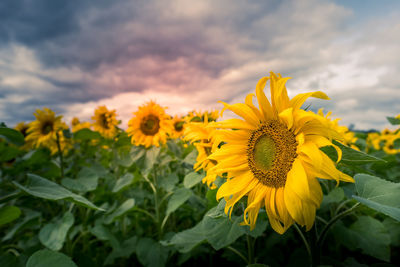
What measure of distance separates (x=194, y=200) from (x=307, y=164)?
188 centimetres

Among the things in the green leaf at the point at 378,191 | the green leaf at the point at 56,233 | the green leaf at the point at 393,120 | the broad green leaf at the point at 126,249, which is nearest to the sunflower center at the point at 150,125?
the broad green leaf at the point at 126,249

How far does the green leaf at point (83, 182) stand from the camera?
2.36 m

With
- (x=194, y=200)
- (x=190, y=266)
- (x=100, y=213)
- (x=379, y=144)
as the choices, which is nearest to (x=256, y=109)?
(x=194, y=200)

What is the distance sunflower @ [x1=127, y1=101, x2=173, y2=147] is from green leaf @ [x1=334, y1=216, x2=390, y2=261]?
2.04 m

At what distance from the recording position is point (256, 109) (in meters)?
1.20

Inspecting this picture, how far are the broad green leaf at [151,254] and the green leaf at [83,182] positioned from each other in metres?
0.71

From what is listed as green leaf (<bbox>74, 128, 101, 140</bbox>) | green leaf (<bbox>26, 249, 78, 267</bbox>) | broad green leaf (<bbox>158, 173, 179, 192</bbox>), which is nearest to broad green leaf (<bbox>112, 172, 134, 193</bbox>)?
broad green leaf (<bbox>158, 173, 179, 192</bbox>)

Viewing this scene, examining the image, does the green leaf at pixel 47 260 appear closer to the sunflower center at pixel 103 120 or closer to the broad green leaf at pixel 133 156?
the broad green leaf at pixel 133 156

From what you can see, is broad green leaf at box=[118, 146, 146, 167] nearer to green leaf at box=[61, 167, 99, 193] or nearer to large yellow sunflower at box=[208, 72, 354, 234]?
green leaf at box=[61, 167, 99, 193]

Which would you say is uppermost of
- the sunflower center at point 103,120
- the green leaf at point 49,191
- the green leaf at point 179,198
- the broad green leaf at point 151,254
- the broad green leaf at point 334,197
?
the sunflower center at point 103,120

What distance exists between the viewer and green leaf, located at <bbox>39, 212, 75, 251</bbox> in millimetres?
1957

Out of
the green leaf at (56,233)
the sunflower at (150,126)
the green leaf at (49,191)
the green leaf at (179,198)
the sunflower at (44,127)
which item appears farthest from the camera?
the sunflower at (44,127)

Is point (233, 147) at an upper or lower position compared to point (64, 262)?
upper

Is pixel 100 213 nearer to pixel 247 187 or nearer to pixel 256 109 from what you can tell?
pixel 247 187
